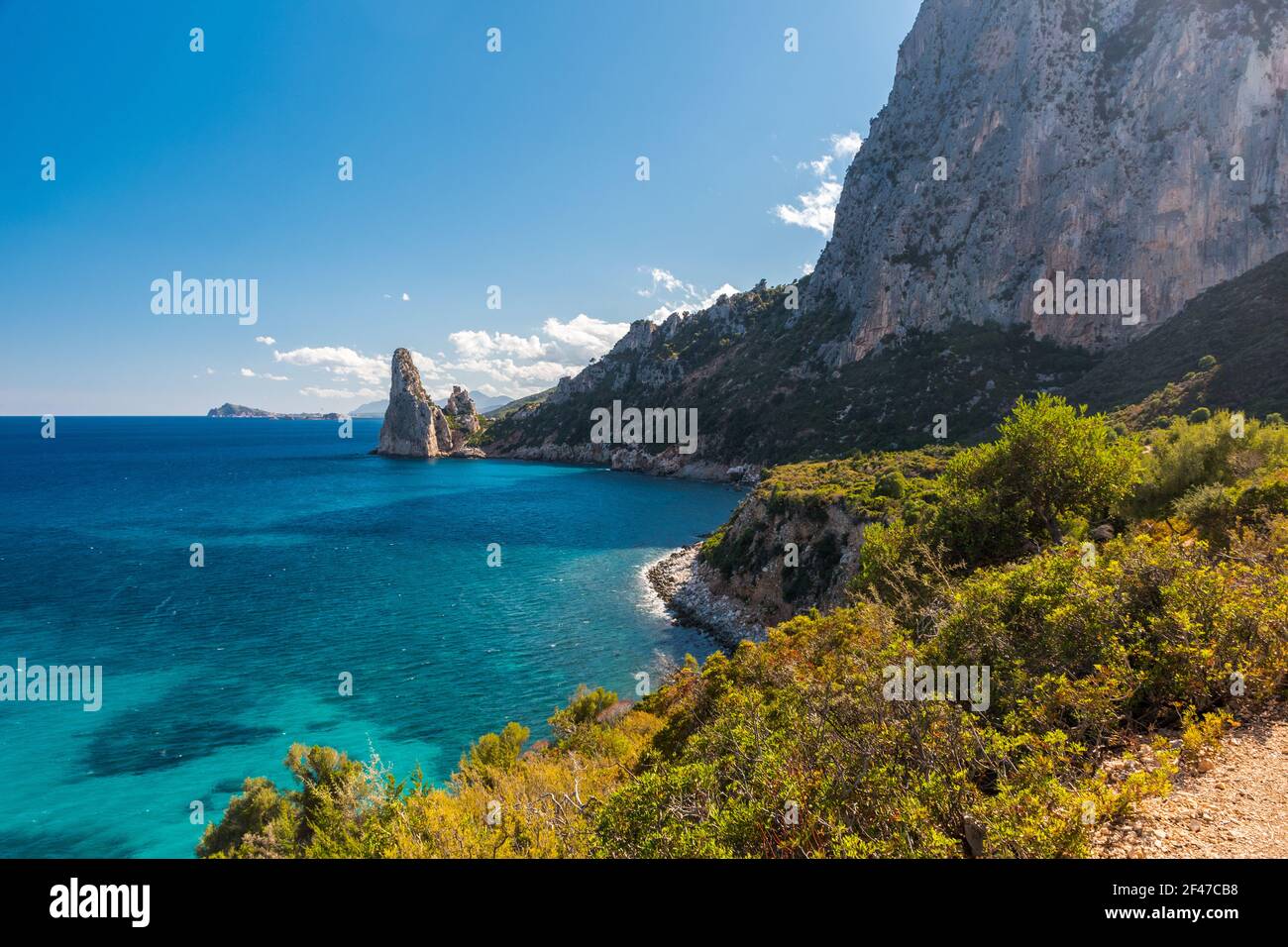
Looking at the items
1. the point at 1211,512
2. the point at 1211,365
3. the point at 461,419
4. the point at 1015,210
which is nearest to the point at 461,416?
the point at 461,419

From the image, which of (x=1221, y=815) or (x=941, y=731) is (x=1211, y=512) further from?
(x=941, y=731)

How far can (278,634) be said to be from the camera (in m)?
30.5

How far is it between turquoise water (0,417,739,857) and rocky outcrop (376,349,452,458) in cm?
6475

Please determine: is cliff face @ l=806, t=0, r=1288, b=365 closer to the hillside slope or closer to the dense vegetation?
the hillside slope

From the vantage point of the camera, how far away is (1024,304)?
6969cm

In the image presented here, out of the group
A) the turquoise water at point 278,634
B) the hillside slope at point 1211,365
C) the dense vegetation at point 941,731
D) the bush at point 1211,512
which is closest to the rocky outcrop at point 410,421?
the turquoise water at point 278,634

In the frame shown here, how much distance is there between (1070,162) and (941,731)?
86.1m

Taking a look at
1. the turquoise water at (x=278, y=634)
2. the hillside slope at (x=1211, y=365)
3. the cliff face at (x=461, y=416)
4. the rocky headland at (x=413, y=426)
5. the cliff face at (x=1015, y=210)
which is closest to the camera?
the turquoise water at (x=278, y=634)

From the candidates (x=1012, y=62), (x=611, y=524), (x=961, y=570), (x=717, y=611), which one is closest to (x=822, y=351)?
(x=1012, y=62)

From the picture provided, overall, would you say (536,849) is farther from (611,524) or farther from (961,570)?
(611,524)

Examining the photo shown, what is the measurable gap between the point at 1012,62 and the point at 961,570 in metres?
87.1

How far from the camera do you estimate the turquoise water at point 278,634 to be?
19.0 m

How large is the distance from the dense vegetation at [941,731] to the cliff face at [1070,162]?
6268cm

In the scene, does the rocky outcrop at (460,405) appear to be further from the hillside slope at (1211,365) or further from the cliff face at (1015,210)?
the hillside slope at (1211,365)
